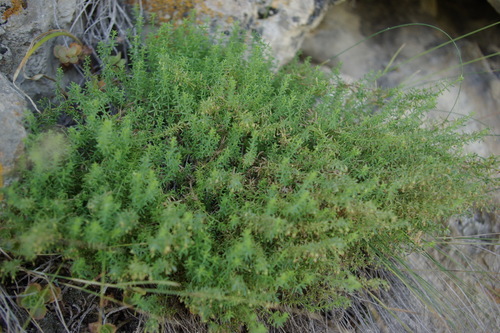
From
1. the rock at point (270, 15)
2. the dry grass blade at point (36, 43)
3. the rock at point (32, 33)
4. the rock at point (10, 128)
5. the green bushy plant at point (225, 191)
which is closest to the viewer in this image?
the green bushy plant at point (225, 191)

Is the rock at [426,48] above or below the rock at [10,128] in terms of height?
above

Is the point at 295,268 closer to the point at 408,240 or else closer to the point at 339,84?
the point at 408,240

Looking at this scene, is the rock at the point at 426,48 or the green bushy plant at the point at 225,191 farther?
the rock at the point at 426,48

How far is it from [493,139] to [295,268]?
2541mm

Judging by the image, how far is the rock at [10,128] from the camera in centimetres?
181

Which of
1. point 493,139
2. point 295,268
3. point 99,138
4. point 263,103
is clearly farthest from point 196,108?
point 493,139

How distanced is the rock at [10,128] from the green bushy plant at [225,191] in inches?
3.3

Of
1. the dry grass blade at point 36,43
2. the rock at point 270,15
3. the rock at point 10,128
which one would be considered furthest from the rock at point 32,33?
the rock at point 270,15

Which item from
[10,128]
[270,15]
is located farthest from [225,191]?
[270,15]

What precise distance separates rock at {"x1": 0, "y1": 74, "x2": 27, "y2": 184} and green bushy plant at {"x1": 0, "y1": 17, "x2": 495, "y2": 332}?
0.08 m

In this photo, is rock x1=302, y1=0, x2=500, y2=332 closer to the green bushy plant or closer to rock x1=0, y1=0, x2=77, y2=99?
the green bushy plant

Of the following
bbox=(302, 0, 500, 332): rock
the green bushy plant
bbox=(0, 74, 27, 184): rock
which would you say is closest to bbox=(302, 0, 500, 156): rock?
bbox=(302, 0, 500, 332): rock

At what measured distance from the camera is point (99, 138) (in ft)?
5.77

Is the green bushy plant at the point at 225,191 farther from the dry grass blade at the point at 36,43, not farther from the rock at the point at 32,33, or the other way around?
the rock at the point at 32,33
